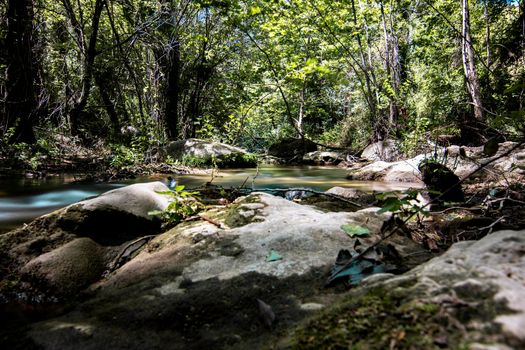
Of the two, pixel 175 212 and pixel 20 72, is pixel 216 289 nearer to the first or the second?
pixel 175 212

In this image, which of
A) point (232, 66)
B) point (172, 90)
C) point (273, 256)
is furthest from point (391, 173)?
point (232, 66)

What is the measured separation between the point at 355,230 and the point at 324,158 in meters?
13.8

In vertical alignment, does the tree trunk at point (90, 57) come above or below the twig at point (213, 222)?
above

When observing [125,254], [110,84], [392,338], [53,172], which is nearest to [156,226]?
[125,254]

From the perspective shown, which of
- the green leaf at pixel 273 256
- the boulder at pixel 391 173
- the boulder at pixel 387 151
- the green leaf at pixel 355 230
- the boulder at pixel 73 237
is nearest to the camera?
the green leaf at pixel 273 256

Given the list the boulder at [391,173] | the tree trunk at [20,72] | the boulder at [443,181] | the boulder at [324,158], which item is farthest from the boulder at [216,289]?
the boulder at [324,158]

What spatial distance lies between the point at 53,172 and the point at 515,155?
33.1 ft

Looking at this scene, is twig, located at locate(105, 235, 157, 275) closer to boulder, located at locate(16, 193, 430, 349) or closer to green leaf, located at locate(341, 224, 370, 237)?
boulder, located at locate(16, 193, 430, 349)

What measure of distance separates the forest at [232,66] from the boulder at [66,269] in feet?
8.69

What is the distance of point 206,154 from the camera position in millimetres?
11547

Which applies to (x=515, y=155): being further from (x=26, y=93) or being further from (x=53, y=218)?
(x=26, y=93)

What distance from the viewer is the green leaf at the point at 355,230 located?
2.36m

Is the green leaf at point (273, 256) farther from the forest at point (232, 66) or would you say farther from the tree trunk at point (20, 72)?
the tree trunk at point (20, 72)

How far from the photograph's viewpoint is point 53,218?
119 inches
